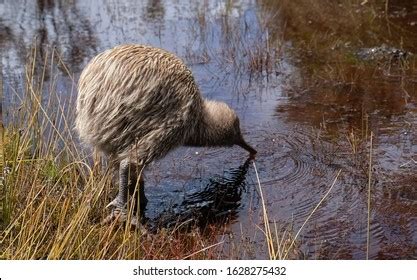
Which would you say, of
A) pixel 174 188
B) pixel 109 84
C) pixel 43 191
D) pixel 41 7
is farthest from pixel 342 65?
pixel 41 7

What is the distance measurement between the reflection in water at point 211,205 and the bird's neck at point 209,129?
309mm

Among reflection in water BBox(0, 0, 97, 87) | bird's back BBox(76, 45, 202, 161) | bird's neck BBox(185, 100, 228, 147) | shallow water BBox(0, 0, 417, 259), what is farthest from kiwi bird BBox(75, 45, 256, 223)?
reflection in water BBox(0, 0, 97, 87)

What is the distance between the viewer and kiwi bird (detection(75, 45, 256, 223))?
15.2 ft

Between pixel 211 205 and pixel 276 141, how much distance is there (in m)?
1.11

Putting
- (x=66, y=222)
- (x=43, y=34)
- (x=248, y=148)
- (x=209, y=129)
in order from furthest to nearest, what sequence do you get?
(x=43, y=34) < (x=248, y=148) < (x=209, y=129) < (x=66, y=222)

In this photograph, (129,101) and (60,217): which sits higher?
(129,101)

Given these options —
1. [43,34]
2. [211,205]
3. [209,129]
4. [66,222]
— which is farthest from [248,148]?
[43,34]

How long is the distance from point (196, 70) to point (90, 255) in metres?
4.14

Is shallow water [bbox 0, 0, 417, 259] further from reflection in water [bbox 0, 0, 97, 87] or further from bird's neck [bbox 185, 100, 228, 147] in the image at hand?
bird's neck [bbox 185, 100, 228, 147]

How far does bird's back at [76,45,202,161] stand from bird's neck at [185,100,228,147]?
413 millimetres

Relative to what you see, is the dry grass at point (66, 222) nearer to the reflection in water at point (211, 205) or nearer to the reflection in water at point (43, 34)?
the reflection in water at point (211, 205)

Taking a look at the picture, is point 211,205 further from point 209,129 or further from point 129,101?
point 129,101

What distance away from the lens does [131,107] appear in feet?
15.2
